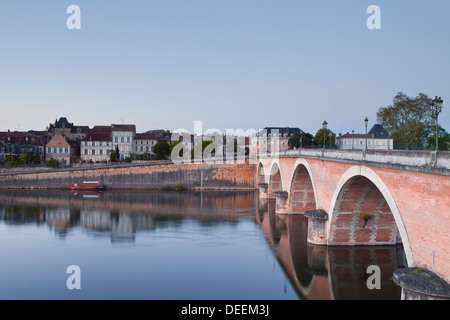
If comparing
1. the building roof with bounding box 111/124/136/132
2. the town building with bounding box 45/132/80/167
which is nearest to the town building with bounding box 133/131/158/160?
the building roof with bounding box 111/124/136/132

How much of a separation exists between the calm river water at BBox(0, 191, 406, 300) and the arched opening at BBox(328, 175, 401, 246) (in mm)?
490

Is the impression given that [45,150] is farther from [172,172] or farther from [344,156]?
[344,156]

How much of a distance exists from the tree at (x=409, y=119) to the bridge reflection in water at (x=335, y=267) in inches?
773

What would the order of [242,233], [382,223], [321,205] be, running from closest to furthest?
[382,223], [321,205], [242,233]

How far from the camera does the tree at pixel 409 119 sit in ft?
119

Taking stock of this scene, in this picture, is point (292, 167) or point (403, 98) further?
point (403, 98)

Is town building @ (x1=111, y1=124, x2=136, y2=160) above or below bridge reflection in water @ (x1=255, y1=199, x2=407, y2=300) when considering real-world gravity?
above

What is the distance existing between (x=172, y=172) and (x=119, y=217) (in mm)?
19051

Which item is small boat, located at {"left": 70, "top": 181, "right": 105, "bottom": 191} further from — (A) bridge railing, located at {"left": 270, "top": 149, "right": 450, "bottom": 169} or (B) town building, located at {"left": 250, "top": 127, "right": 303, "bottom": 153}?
(A) bridge railing, located at {"left": 270, "top": 149, "right": 450, "bottom": 169}

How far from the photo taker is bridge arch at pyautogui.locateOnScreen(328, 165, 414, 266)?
16.2m

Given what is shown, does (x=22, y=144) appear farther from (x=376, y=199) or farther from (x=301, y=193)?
(x=376, y=199)

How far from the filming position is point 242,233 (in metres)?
23.3
